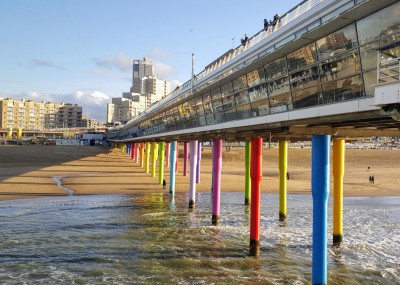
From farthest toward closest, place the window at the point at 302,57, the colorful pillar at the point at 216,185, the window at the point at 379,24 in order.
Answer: the colorful pillar at the point at 216,185, the window at the point at 302,57, the window at the point at 379,24

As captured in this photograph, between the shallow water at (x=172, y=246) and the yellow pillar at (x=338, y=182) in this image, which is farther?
the yellow pillar at (x=338, y=182)

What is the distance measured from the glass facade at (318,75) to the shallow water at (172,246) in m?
5.35

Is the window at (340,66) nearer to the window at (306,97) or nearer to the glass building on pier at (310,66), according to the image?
the glass building on pier at (310,66)

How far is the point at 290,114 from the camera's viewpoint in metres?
11.3

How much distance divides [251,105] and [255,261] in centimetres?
563

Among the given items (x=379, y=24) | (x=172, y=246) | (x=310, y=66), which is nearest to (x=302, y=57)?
(x=310, y=66)

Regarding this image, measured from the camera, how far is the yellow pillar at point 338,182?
1568 cm

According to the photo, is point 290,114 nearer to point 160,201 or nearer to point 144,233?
point 144,233

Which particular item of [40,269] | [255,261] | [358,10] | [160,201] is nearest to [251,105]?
[255,261]

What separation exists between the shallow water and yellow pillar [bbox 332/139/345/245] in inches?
30.9

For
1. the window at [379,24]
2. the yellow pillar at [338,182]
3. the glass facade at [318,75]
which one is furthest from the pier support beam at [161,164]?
the window at [379,24]

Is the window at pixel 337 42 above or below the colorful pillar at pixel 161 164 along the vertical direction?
above

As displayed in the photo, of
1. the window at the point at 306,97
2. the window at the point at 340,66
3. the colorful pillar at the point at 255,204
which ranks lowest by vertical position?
the colorful pillar at the point at 255,204

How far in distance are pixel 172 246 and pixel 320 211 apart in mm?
6800
